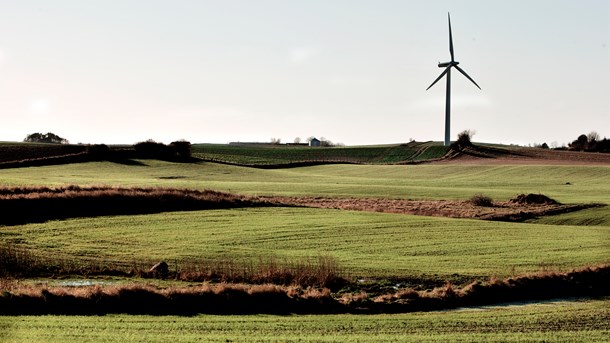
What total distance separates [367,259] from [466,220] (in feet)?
53.9

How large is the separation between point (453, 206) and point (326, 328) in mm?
37903

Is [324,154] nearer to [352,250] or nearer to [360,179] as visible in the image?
[360,179]

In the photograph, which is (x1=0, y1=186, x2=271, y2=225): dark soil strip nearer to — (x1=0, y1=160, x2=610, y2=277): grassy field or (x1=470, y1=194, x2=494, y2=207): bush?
(x1=0, y1=160, x2=610, y2=277): grassy field

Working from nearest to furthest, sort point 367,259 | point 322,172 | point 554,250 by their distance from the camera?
point 367,259 → point 554,250 → point 322,172

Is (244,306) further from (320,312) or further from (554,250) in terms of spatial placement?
(554,250)

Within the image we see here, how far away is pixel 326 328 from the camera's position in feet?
70.6

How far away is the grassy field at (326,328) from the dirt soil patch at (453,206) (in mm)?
29925

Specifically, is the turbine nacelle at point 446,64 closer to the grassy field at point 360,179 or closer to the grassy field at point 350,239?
the grassy field at point 360,179

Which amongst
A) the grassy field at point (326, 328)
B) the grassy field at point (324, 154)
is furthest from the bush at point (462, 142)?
the grassy field at point (326, 328)

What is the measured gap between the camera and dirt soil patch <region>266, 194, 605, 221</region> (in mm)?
54125

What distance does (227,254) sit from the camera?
34406mm

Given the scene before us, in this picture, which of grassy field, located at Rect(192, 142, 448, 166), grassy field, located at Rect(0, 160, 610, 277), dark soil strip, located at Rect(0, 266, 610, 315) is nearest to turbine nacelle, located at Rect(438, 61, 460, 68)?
grassy field, located at Rect(192, 142, 448, 166)

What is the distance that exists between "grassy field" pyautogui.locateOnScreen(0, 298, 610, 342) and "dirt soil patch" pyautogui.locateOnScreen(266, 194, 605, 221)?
29.9 metres

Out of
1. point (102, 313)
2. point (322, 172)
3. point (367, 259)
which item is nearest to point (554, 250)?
point (367, 259)
